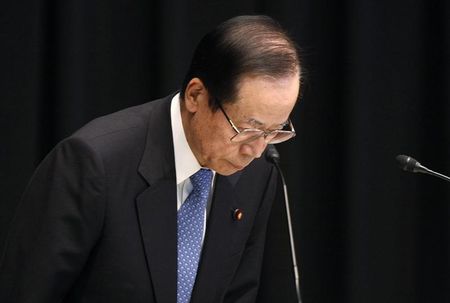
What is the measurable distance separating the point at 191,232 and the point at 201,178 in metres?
0.13

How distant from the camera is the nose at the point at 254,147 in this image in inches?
74.0

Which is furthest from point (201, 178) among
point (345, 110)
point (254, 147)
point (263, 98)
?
point (345, 110)

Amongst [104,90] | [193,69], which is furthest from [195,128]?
[104,90]

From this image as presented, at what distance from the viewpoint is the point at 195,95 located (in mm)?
1902

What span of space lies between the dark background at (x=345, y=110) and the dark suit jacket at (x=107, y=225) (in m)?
0.81

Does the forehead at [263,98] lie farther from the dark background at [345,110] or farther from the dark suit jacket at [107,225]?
the dark background at [345,110]

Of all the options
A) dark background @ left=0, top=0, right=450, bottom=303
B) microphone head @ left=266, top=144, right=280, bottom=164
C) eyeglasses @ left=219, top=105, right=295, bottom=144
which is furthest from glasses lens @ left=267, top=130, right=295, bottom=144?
dark background @ left=0, top=0, right=450, bottom=303

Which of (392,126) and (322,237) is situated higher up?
(392,126)

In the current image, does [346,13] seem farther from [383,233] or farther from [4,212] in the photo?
[4,212]

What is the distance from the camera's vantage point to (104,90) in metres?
2.79

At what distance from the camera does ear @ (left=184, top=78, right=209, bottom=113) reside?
1889 millimetres

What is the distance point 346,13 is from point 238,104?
1.20 metres

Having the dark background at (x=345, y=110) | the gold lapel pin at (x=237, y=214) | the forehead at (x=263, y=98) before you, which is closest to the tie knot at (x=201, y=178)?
the gold lapel pin at (x=237, y=214)

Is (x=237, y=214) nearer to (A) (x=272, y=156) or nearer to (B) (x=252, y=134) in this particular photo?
(A) (x=272, y=156)
